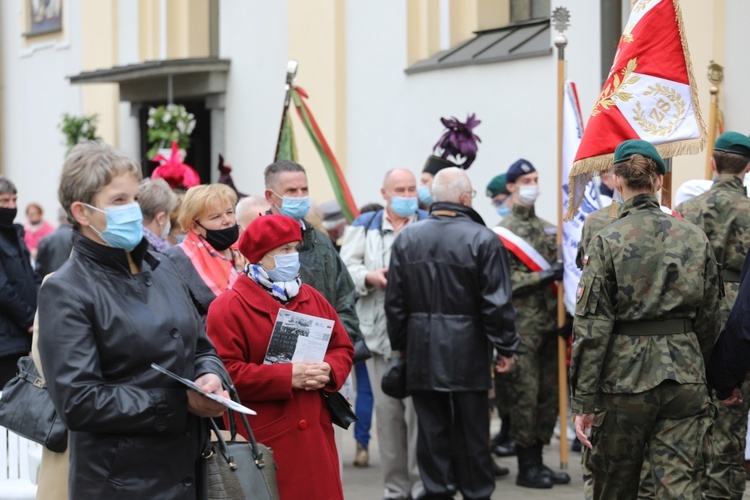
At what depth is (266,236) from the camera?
5.45 m

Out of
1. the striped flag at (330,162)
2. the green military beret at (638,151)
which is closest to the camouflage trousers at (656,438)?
the green military beret at (638,151)

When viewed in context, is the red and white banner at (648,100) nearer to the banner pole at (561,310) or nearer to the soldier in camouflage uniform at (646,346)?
the soldier in camouflage uniform at (646,346)

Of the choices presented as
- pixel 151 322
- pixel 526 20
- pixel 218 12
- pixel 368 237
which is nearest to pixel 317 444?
pixel 151 322

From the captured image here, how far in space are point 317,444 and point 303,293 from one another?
2.09 feet

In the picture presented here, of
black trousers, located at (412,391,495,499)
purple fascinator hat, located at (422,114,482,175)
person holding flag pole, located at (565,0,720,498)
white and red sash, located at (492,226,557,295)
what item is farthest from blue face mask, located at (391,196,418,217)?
person holding flag pole, located at (565,0,720,498)

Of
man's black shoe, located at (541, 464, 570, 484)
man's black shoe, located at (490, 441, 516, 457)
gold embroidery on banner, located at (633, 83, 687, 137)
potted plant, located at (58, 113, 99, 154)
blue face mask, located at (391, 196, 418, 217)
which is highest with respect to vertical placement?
potted plant, located at (58, 113, 99, 154)

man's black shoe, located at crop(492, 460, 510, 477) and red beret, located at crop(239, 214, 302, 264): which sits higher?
red beret, located at crop(239, 214, 302, 264)

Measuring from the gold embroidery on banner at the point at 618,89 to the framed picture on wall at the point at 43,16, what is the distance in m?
16.4

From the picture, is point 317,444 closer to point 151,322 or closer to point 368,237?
point 151,322

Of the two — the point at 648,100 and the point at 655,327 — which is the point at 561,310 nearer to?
the point at 648,100

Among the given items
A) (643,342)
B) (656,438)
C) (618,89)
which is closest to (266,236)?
(643,342)

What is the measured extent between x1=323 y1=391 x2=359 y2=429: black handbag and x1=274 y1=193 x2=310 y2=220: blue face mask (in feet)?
5.87

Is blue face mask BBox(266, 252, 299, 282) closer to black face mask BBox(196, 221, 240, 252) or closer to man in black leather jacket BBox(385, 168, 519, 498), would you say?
black face mask BBox(196, 221, 240, 252)

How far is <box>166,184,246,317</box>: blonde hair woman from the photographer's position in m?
6.32
